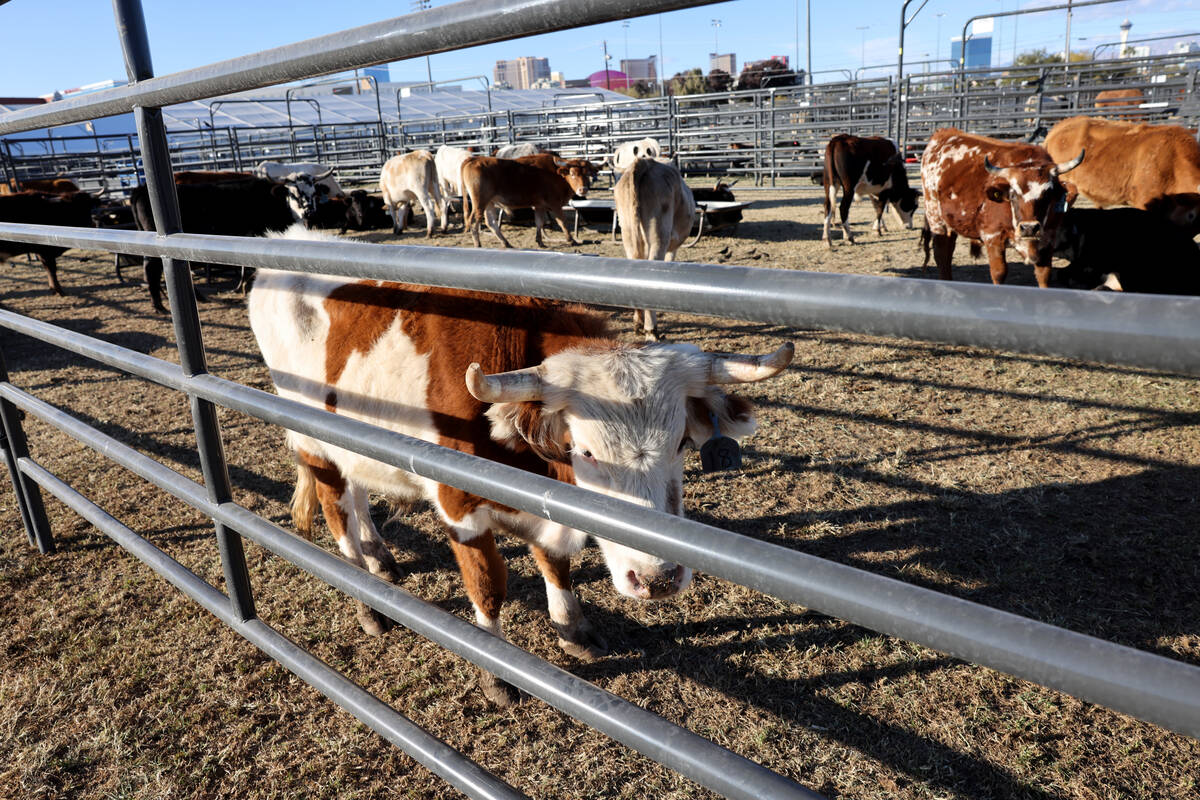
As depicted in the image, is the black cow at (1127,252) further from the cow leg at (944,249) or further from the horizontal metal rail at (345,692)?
the horizontal metal rail at (345,692)

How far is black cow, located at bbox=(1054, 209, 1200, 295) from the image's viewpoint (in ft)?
20.1

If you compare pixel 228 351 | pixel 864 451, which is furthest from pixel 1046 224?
pixel 228 351

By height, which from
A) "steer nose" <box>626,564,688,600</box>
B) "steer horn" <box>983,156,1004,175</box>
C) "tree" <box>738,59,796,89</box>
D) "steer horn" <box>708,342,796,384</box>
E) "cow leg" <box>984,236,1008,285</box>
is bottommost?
"steer nose" <box>626,564,688,600</box>

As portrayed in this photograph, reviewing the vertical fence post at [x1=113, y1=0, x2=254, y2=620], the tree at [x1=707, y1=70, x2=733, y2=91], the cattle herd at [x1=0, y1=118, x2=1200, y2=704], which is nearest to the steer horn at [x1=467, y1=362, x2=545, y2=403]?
the cattle herd at [x1=0, y1=118, x2=1200, y2=704]

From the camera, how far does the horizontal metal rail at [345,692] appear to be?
53.0 inches

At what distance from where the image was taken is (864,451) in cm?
420

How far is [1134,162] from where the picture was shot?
28.3ft

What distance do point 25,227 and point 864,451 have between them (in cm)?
394

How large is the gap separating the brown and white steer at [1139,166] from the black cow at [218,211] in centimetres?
987

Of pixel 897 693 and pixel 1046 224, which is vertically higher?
pixel 1046 224

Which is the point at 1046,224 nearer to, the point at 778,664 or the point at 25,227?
the point at 778,664

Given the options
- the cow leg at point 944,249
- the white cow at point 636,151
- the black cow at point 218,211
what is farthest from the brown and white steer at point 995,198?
the white cow at point 636,151

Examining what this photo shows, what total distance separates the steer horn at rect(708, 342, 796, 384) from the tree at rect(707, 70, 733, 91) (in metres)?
34.6

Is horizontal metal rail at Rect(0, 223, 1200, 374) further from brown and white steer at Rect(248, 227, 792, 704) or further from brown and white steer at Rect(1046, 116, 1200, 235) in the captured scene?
brown and white steer at Rect(1046, 116, 1200, 235)
